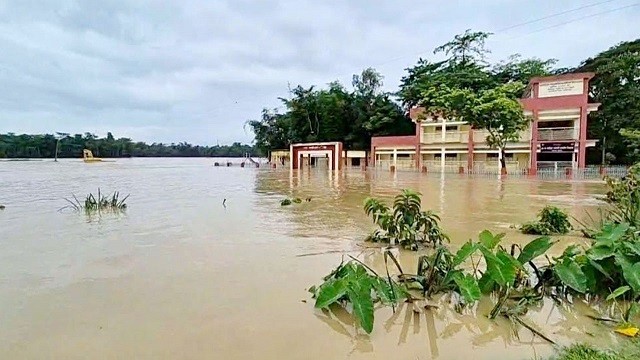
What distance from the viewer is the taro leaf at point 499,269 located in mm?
3664

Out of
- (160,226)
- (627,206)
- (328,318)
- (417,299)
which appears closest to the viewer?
(328,318)

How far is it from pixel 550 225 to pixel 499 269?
494cm

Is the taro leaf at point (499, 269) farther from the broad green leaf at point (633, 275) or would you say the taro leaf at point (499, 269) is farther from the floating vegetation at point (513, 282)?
the broad green leaf at point (633, 275)

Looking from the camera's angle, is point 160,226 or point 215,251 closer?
point 215,251

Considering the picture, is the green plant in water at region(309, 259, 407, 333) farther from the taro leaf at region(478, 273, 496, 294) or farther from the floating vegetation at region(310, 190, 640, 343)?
the taro leaf at region(478, 273, 496, 294)

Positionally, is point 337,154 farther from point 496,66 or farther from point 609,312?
point 609,312

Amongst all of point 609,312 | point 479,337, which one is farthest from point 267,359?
point 609,312

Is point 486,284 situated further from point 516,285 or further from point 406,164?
point 406,164

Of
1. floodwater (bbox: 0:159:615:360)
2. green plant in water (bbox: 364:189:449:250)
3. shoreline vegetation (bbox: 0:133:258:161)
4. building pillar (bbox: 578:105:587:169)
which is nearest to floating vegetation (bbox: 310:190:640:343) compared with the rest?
floodwater (bbox: 0:159:615:360)

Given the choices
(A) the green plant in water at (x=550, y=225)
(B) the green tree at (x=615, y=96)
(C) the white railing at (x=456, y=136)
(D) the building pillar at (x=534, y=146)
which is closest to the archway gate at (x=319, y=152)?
(C) the white railing at (x=456, y=136)

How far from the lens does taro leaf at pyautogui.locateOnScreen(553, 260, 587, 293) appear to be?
3.89m

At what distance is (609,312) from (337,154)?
119ft

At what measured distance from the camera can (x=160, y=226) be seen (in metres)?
8.92

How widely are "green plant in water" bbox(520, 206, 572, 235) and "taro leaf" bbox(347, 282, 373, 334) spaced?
18.5ft
